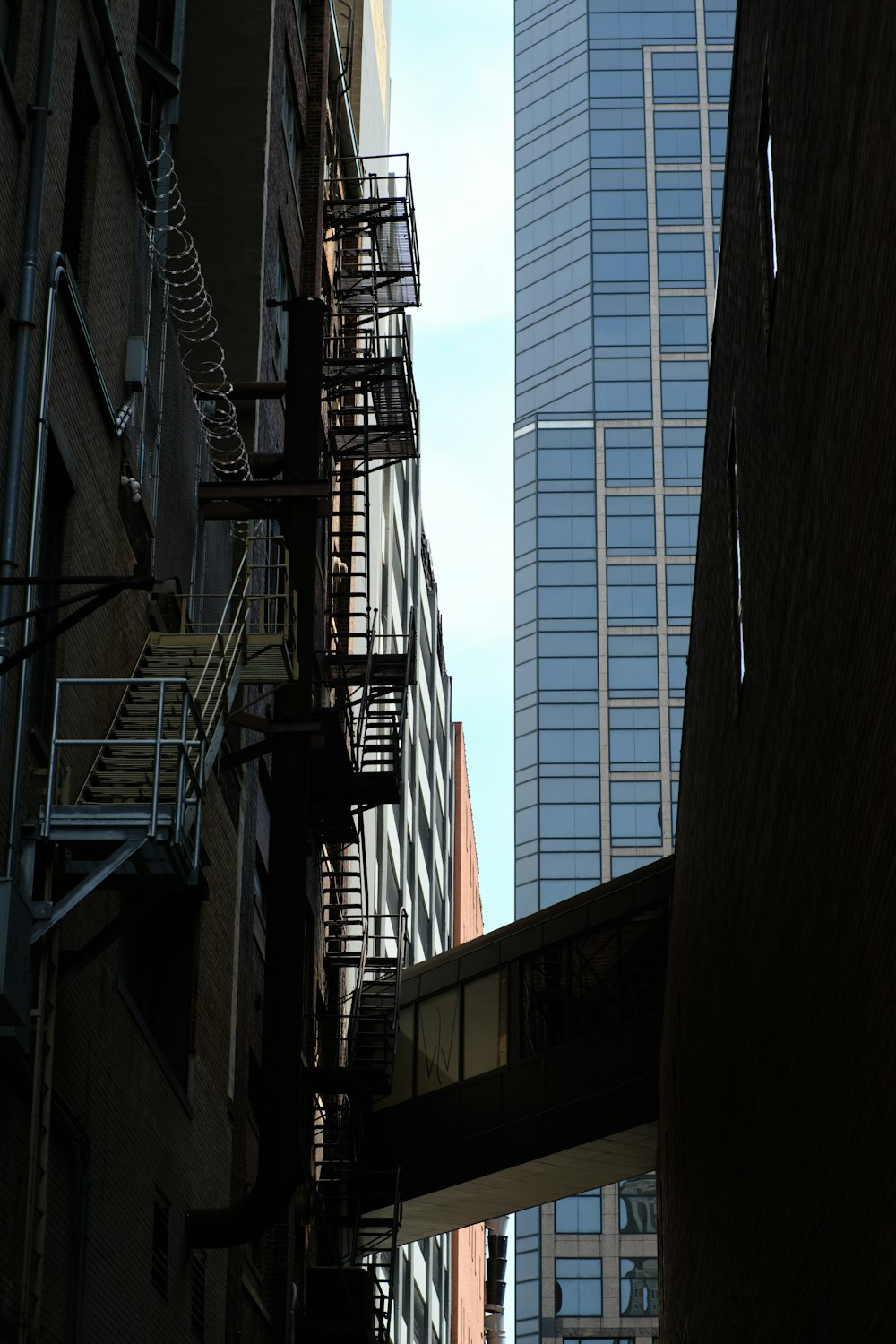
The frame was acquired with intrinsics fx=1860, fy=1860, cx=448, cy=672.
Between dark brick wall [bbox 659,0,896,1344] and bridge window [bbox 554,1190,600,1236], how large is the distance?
73.3 meters

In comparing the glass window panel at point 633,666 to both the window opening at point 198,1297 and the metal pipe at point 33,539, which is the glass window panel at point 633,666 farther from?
the metal pipe at point 33,539

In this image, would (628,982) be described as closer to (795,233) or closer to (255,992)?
(255,992)

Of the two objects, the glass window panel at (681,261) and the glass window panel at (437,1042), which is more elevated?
the glass window panel at (681,261)

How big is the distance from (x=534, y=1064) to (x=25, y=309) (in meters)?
23.8

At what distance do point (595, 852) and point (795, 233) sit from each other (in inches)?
3542

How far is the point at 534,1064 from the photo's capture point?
35062 millimetres

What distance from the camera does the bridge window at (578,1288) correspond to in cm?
8725

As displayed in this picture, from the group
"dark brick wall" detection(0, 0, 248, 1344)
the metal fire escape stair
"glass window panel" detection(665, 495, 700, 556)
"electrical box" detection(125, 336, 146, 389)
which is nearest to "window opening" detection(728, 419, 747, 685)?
the metal fire escape stair

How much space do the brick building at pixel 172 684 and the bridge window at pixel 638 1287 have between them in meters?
56.1

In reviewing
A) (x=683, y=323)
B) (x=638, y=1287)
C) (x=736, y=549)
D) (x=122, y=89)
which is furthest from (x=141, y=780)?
(x=683, y=323)

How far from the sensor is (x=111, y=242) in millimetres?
17953

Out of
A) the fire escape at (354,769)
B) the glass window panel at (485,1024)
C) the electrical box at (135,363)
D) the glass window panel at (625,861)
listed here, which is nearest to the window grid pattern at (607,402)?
the glass window panel at (625,861)

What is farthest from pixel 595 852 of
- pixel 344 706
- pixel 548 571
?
pixel 344 706

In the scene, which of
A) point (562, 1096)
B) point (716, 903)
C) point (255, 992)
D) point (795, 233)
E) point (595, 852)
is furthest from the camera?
point (595, 852)
